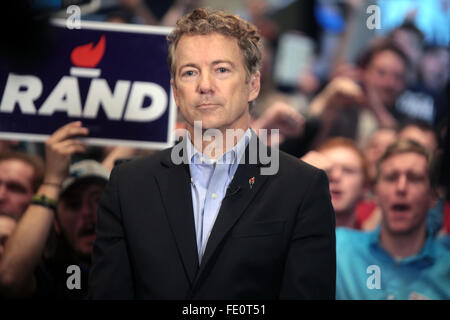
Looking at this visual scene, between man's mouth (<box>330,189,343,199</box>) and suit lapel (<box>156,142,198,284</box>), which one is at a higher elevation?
man's mouth (<box>330,189,343,199</box>)

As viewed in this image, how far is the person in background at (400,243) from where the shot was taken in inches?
117

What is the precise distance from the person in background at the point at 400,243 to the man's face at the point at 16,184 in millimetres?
1609

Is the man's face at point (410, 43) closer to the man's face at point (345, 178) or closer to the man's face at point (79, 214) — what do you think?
the man's face at point (345, 178)

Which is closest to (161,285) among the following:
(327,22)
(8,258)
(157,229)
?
(157,229)

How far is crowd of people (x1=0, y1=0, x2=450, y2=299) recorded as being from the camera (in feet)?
9.21

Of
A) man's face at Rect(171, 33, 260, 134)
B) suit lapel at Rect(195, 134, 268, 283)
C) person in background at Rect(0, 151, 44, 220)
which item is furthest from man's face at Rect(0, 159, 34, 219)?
suit lapel at Rect(195, 134, 268, 283)

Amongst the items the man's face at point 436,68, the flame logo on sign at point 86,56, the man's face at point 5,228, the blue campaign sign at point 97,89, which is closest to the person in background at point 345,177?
the man's face at point 436,68

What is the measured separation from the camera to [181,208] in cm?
191

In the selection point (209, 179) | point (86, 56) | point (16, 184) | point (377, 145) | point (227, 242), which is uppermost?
point (86, 56)

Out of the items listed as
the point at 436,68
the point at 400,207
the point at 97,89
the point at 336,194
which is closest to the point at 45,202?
the point at 97,89

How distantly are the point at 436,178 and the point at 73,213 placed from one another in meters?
1.95

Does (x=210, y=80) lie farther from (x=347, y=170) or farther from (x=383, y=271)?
(x=383, y=271)

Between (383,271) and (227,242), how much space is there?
1.47m

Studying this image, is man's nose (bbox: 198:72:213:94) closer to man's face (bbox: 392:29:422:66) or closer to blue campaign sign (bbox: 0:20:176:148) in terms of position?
blue campaign sign (bbox: 0:20:176:148)
